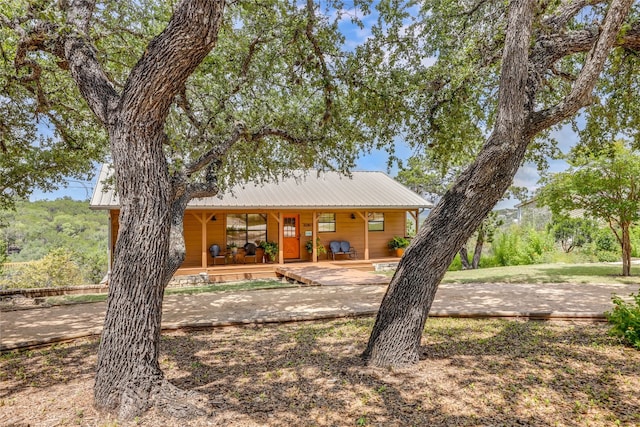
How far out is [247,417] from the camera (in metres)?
2.92

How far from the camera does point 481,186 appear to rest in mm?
3615

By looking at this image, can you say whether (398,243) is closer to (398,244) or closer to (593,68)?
(398,244)

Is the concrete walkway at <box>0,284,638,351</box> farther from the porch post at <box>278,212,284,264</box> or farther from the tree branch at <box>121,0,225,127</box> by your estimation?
the porch post at <box>278,212,284,264</box>

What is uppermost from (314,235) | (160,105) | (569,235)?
(160,105)

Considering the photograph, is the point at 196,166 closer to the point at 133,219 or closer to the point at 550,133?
the point at 133,219

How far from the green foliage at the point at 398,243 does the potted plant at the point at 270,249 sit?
5.51 m

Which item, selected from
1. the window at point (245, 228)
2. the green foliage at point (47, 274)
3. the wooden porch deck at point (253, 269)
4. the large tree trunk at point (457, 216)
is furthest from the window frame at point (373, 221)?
the green foliage at point (47, 274)

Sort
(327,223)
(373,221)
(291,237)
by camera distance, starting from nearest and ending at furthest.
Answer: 1. (291,237)
2. (327,223)
3. (373,221)

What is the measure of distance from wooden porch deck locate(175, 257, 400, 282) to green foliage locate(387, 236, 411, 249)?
112cm

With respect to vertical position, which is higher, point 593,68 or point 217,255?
point 593,68

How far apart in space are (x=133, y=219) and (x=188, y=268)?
10733 mm

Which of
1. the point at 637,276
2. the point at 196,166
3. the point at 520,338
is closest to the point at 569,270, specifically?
the point at 637,276

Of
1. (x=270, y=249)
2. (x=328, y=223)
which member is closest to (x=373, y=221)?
(x=328, y=223)

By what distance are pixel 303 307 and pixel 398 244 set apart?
1011 cm
